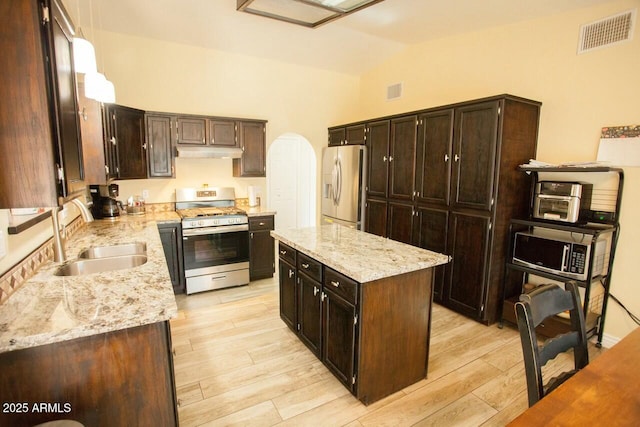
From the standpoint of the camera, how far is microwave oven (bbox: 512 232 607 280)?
8.68 ft

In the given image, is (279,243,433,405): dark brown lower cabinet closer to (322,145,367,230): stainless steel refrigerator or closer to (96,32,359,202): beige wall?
(322,145,367,230): stainless steel refrigerator

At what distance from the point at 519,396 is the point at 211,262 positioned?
329 centimetres

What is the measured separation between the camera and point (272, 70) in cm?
473

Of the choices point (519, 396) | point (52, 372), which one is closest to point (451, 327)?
point (519, 396)

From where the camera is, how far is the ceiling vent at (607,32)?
2612 millimetres

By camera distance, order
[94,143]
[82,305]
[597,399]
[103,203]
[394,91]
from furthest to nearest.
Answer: [394,91], [103,203], [94,143], [82,305], [597,399]

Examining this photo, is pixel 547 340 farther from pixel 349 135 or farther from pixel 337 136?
pixel 337 136

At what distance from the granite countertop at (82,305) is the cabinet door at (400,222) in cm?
279

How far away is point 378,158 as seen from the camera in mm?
4305

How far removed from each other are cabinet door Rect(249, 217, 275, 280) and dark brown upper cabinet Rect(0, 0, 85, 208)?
2938mm

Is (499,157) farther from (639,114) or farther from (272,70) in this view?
(272,70)

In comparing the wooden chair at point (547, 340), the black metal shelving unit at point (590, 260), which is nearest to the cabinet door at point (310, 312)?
the wooden chair at point (547, 340)


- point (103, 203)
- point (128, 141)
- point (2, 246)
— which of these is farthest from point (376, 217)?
point (2, 246)

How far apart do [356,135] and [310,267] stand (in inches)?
109
